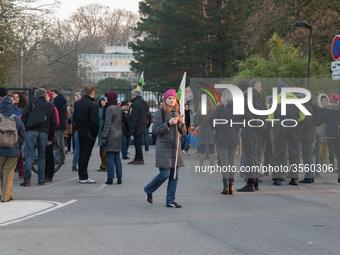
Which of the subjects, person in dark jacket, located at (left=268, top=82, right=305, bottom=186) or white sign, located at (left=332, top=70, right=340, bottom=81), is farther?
white sign, located at (left=332, top=70, right=340, bottom=81)

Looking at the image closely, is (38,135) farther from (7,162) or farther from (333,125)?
(333,125)

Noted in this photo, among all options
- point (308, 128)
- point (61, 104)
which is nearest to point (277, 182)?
point (308, 128)

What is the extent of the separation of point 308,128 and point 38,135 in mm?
5910

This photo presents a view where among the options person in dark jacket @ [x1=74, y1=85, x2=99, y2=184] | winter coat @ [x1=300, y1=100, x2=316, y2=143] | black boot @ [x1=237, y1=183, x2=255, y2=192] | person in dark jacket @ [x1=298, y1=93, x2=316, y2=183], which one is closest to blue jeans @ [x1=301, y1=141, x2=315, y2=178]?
person in dark jacket @ [x1=298, y1=93, x2=316, y2=183]

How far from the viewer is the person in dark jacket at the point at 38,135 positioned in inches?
406

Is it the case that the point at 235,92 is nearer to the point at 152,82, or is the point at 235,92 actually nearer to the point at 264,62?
the point at 264,62

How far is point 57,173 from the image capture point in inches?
502

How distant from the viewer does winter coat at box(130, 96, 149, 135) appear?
48.3 ft

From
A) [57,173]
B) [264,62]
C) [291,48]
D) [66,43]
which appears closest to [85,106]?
[57,173]

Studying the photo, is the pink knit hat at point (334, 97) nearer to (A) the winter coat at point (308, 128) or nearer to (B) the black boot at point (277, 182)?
(A) the winter coat at point (308, 128)

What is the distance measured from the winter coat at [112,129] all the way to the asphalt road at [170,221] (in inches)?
A: 33.1

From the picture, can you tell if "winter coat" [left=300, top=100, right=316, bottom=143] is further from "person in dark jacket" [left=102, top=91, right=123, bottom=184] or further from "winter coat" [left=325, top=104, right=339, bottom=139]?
"person in dark jacket" [left=102, top=91, right=123, bottom=184]

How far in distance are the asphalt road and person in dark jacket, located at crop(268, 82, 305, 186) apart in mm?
543

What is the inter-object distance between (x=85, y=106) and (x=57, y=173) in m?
2.91
